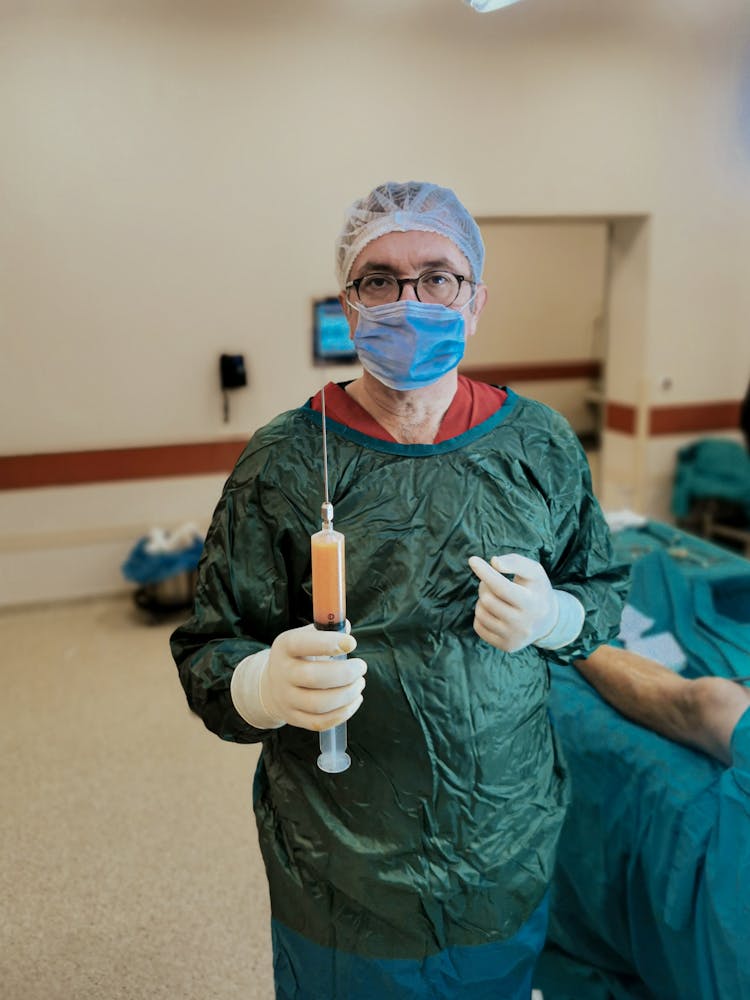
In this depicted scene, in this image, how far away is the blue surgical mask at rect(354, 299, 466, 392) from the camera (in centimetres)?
109

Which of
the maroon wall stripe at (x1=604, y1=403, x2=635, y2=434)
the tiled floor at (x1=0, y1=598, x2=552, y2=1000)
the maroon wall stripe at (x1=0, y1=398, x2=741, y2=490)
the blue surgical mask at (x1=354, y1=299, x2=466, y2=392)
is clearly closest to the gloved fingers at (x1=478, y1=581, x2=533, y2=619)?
the blue surgical mask at (x1=354, y1=299, x2=466, y2=392)

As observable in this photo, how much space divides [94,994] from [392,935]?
1.02 meters

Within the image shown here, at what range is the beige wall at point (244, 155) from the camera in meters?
3.45

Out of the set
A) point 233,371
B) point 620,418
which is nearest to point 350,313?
point 233,371

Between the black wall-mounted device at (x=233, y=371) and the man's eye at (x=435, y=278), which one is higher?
the man's eye at (x=435, y=278)

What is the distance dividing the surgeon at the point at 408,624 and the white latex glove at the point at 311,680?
6 cm

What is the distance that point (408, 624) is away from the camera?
1.07 meters

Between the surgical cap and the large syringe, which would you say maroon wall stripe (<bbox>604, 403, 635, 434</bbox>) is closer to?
the surgical cap

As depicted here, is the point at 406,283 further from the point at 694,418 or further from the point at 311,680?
the point at 694,418

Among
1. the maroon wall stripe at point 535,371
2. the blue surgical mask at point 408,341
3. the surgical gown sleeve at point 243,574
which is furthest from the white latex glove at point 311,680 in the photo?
the maroon wall stripe at point 535,371

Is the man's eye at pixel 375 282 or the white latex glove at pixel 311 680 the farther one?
the man's eye at pixel 375 282

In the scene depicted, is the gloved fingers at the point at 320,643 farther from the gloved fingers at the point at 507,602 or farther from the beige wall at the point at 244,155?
the beige wall at the point at 244,155

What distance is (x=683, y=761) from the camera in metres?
1.58

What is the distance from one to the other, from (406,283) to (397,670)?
20.7 inches
